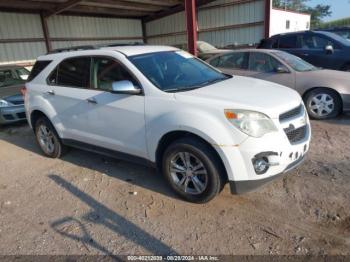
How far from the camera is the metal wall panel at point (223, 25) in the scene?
608 inches

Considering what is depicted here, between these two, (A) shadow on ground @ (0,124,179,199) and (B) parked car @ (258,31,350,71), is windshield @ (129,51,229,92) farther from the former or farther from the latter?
(B) parked car @ (258,31,350,71)

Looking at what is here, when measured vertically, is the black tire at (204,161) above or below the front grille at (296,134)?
below

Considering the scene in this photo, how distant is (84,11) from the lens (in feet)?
50.5

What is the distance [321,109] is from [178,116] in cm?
419

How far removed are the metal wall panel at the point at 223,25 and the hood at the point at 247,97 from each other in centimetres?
→ 1283

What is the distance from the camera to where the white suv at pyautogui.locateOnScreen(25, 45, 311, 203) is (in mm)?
3029

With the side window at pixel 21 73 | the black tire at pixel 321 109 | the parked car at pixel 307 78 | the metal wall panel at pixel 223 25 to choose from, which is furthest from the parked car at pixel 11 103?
the metal wall panel at pixel 223 25

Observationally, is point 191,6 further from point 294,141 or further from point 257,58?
point 294,141

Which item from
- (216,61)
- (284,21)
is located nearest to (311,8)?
(284,21)

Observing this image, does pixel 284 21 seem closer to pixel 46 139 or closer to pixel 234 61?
pixel 234 61

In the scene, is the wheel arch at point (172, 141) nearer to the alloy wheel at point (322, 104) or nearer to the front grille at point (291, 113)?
the front grille at point (291, 113)

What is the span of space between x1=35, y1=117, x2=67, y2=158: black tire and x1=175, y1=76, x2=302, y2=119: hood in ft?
8.37

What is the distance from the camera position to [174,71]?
156 inches

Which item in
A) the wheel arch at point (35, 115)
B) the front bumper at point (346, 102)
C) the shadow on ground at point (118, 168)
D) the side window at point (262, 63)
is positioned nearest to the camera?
the shadow on ground at point (118, 168)
